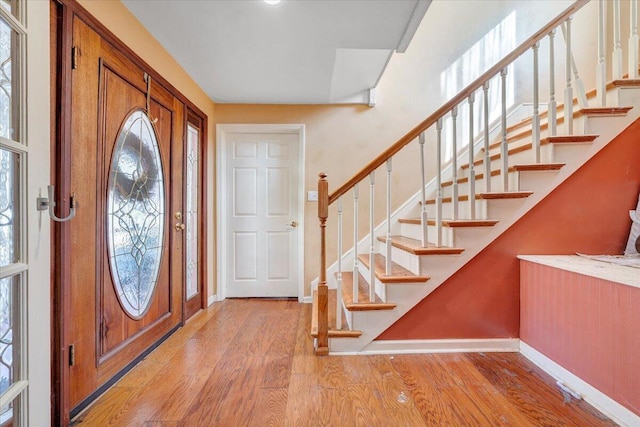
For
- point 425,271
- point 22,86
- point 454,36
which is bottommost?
point 425,271

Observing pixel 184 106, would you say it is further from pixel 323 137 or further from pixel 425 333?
A: pixel 425 333

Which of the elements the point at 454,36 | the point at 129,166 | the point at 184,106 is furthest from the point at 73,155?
the point at 454,36

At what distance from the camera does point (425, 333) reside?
1.98 metres

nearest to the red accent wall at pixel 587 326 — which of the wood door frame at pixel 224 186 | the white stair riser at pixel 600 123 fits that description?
the white stair riser at pixel 600 123

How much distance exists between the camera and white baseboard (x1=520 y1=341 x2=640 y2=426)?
1301mm

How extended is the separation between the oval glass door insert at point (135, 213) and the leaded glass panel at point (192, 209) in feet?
1.70

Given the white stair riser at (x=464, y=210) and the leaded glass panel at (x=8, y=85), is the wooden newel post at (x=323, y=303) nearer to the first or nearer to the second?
the white stair riser at (x=464, y=210)

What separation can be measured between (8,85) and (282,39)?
1469 mm

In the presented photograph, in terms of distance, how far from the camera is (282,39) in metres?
1.96

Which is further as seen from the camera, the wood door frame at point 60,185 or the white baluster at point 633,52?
the white baluster at point 633,52

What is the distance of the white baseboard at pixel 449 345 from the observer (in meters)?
1.96

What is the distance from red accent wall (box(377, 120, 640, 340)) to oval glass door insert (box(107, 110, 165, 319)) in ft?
5.31

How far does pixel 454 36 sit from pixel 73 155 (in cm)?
340

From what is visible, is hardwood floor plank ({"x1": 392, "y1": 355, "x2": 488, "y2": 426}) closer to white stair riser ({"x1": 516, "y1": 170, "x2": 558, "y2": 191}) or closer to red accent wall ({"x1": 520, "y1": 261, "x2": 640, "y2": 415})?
red accent wall ({"x1": 520, "y1": 261, "x2": 640, "y2": 415})
